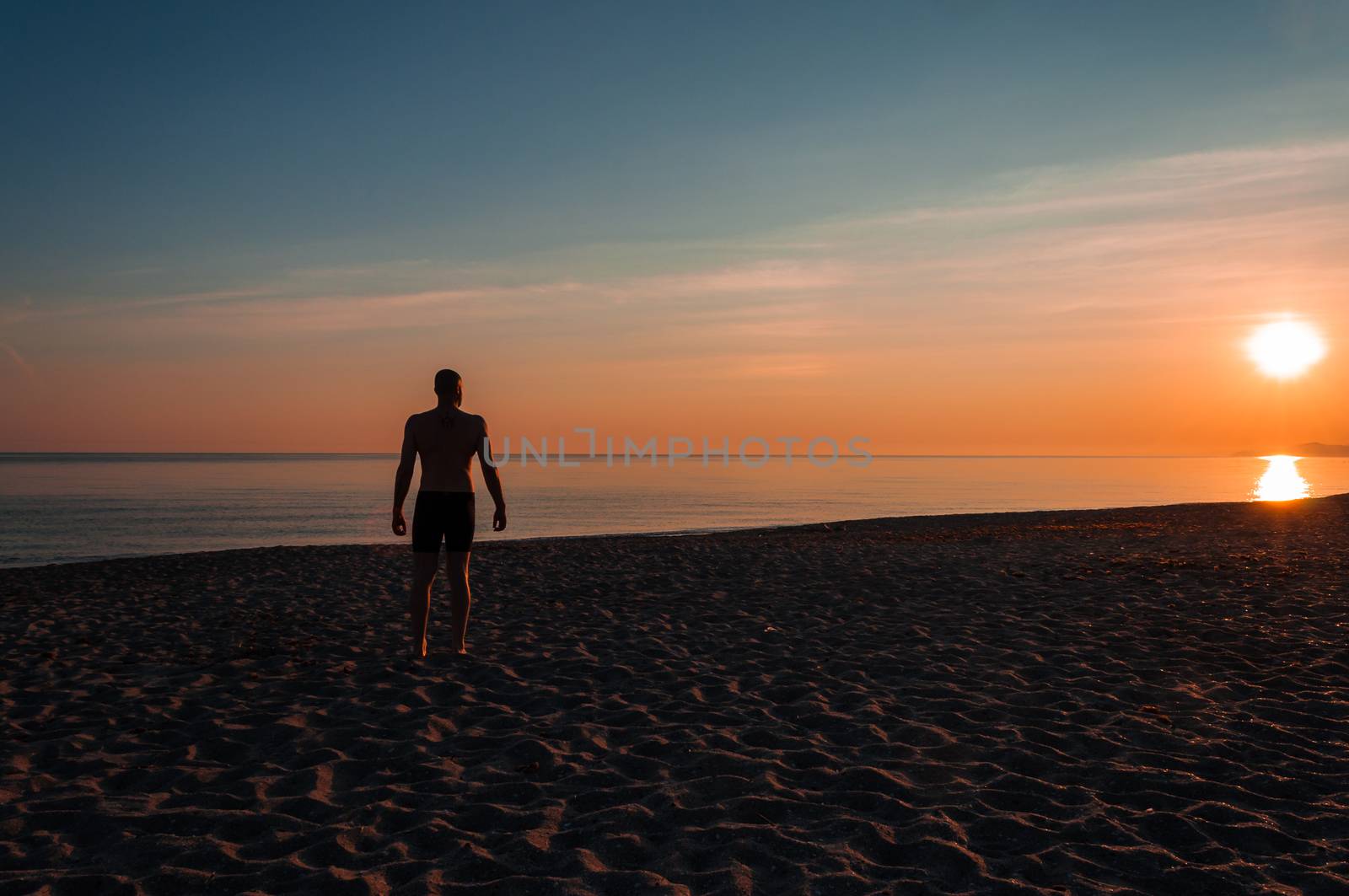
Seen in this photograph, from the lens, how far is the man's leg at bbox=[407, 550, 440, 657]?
22.7 feet

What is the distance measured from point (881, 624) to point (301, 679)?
5599mm

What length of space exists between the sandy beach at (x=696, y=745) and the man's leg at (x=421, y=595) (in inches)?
10.0

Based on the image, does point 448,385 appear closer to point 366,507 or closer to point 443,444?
point 443,444

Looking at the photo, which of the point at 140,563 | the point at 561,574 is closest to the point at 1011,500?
the point at 561,574

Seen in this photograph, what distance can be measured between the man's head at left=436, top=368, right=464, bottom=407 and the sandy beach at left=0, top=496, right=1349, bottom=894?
2278 millimetres

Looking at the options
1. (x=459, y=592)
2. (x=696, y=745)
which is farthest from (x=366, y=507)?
(x=696, y=745)

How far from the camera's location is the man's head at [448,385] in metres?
6.82

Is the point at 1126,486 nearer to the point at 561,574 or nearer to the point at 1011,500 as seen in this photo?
the point at 1011,500

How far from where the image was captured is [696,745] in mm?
5098

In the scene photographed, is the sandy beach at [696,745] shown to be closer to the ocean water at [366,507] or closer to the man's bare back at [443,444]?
the man's bare back at [443,444]

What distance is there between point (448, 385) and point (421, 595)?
5.89 ft

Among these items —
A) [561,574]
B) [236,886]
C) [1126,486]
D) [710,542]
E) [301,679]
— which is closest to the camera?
[236,886]

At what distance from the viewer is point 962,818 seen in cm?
404

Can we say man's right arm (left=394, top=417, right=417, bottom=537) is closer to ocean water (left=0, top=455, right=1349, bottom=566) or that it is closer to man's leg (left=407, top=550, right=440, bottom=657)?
man's leg (left=407, top=550, right=440, bottom=657)
